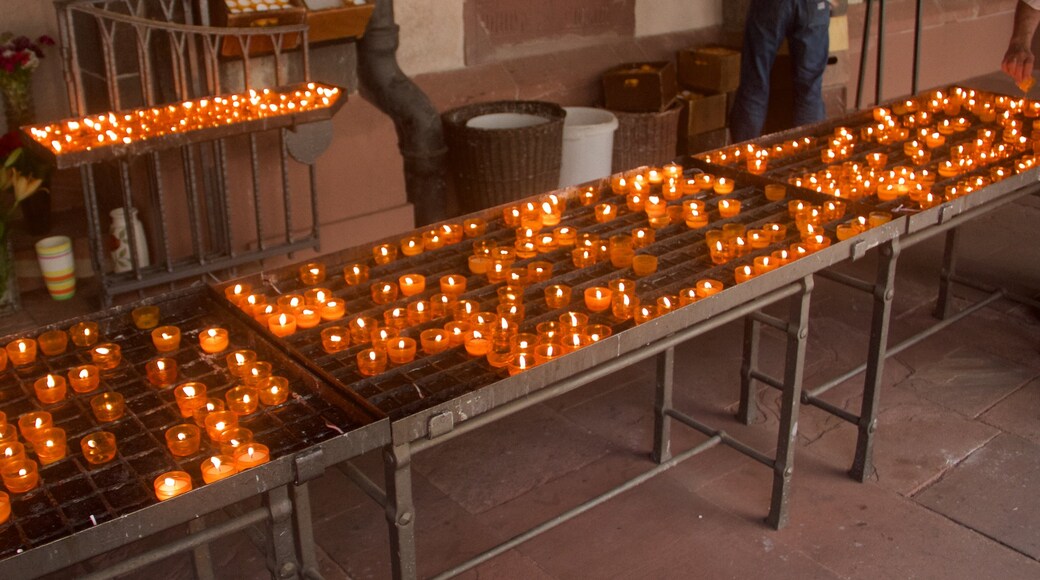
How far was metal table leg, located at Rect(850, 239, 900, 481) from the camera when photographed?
3660 millimetres

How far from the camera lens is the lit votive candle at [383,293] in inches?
118

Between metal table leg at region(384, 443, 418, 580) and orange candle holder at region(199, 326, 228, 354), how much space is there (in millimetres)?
599

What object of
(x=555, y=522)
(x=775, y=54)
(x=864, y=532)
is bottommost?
(x=864, y=532)

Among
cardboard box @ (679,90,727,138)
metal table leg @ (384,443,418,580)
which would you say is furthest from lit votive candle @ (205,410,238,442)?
cardboard box @ (679,90,727,138)

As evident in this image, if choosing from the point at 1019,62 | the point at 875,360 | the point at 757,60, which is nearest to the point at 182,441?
the point at 875,360

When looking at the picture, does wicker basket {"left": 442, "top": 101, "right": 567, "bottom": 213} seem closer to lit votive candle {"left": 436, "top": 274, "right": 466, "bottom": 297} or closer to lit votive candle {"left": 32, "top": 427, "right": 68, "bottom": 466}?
lit votive candle {"left": 436, "top": 274, "right": 466, "bottom": 297}

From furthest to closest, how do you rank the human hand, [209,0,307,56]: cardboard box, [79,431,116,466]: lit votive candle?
[209,0,307,56]: cardboard box, the human hand, [79,431,116,466]: lit votive candle

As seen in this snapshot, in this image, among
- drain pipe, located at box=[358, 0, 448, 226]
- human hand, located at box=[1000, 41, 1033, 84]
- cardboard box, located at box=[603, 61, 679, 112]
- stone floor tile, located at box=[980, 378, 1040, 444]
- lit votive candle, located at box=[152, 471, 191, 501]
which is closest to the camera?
lit votive candle, located at box=[152, 471, 191, 501]

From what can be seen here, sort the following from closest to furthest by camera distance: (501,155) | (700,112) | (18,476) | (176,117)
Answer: (18,476) → (176,117) → (501,155) → (700,112)

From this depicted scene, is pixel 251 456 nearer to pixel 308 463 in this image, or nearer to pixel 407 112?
pixel 308 463

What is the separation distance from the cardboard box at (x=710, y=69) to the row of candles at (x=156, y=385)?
5253mm

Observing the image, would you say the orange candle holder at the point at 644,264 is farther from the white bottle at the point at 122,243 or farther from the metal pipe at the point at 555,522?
the white bottle at the point at 122,243

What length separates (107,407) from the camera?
2.42 m

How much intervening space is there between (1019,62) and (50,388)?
4331mm
